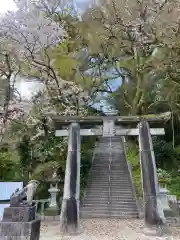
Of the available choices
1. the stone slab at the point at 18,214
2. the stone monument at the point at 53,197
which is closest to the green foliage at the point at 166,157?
the stone monument at the point at 53,197

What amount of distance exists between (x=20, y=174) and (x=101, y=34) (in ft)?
29.8

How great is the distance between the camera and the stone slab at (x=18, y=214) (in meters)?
6.61

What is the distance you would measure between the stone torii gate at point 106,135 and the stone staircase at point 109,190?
2.56 meters

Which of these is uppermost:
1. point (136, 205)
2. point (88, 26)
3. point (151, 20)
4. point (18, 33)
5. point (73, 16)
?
point (73, 16)

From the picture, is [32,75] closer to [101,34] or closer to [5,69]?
[5,69]

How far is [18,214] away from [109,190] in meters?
6.68

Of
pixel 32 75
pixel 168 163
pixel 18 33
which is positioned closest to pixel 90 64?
pixel 32 75

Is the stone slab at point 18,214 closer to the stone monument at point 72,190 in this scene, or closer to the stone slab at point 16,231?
the stone slab at point 16,231

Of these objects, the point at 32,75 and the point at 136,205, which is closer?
the point at 136,205

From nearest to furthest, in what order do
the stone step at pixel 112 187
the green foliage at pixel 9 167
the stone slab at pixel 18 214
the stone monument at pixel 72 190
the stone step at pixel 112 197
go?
the stone slab at pixel 18 214, the stone monument at pixel 72 190, the stone step at pixel 112 197, the stone step at pixel 112 187, the green foliage at pixel 9 167

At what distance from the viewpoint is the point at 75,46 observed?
1658 cm

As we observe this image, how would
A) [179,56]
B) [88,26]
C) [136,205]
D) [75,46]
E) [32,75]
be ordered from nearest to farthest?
[136,205]
[179,56]
[32,75]
[88,26]
[75,46]

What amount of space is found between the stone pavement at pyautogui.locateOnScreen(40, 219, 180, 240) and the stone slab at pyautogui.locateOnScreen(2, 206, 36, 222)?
151 cm

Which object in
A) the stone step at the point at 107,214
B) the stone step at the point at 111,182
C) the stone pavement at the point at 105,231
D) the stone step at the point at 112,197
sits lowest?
the stone pavement at the point at 105,231
